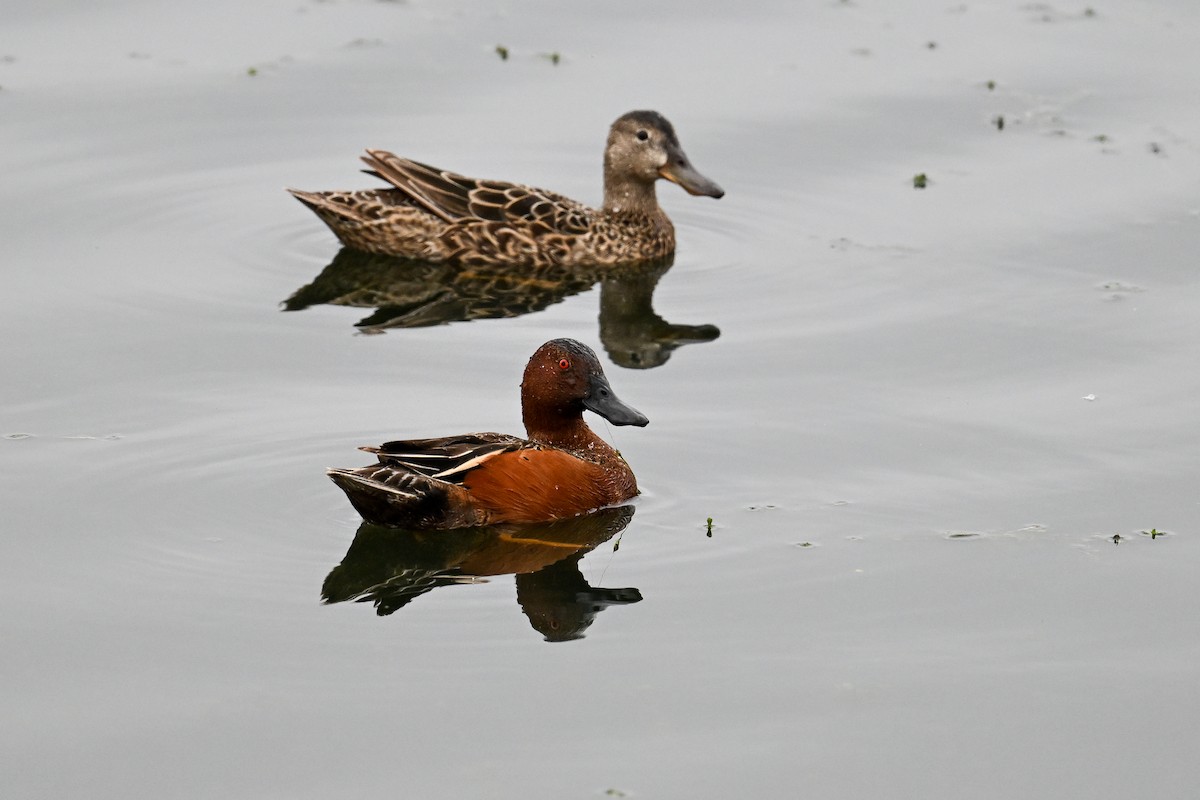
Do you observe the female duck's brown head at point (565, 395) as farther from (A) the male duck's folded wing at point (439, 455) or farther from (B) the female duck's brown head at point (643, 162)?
(B) the female duck's brown head at point (643, 162)

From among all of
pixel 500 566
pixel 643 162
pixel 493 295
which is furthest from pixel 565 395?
pixel 643 162

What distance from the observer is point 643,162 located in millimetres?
14609

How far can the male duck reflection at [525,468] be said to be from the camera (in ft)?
30.4

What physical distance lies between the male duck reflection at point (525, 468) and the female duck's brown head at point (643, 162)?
4.89m

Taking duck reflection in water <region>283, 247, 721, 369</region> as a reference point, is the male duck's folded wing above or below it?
below

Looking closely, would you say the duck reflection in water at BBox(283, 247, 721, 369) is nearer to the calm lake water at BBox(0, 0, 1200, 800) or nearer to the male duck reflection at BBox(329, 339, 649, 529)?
the calm lake water at BBox(0, 0, 1200, 800)

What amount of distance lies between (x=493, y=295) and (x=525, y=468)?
408cm

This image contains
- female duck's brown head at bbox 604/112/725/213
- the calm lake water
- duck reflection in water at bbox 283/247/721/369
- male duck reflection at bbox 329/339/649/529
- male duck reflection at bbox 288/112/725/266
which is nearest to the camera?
the calm lake water

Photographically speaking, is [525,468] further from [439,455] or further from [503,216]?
[503,216]

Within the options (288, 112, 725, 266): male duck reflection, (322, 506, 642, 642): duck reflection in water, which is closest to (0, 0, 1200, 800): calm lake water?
(322, 506, 642, 642): duck reflection in water

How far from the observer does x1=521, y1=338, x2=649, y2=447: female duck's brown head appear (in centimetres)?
973

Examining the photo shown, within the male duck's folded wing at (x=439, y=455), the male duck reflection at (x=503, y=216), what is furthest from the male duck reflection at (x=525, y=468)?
the male duck reflection at (x=503, y=216)

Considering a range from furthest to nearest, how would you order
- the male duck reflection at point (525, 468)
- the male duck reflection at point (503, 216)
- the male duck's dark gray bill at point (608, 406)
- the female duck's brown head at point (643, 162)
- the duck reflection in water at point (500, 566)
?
1. the female duck's brown head at point (643, 162)
2. the male duck reflection at point (503, 216)
3. the male duck's dark gray bill at point (608, 406)
4. the male duck reflection at point (525, 468)
5. the duck reflection in water at point (500, 566)

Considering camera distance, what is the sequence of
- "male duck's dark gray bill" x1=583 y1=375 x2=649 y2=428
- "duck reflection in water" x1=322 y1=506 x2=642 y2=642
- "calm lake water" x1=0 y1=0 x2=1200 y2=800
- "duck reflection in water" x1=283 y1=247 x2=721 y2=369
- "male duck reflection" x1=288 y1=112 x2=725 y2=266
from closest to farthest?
"calm lake water" x1=0 y1=0 x2=1200 y2=800 → "duck reflection in water" x1=322 y1=506 x2=642 y2=642 → "male duck's dark gray bill" x1=583 y1=375 x2=649 y2=428 → "duck reflection in water" x1=283 y1=247 x2=721 y2=369 → "male duck reflection" x1=288 y1=112 x2=725 y2=266
